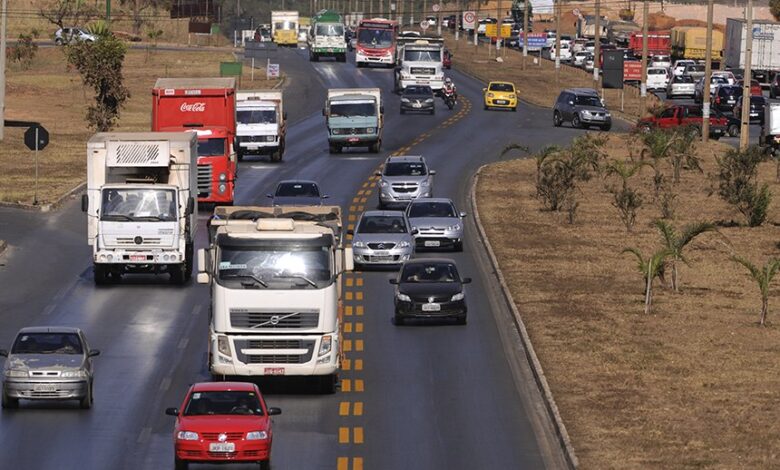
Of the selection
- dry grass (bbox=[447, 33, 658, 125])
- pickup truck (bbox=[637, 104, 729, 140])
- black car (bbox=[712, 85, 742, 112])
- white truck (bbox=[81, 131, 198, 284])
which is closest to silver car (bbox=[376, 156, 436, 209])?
white truck (bbox=[81, 131, 198, 284])

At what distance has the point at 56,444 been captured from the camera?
30859 mm

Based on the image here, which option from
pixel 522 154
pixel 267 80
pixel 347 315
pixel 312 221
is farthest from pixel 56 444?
pixel 267 80

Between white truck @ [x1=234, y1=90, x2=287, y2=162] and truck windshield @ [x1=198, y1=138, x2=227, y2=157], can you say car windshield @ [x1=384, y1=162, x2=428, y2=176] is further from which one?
white truck @ [x1=234, y1=90, x2=287, y2=162]

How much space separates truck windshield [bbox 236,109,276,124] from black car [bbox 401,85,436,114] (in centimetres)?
2635

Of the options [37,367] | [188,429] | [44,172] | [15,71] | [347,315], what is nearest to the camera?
[188,429]

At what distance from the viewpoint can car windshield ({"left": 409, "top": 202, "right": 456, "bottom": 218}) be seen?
57125mm

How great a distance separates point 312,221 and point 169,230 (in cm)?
1168

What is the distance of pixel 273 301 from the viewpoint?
113 ft

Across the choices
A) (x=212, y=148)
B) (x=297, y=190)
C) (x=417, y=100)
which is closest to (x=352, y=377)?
(x=297, y=190)

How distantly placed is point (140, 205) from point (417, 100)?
2280 inches

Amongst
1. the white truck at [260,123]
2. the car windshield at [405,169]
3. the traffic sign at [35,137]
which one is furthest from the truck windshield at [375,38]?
the car windshield at [405,169]

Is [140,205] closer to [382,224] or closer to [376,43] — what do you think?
[382,224]

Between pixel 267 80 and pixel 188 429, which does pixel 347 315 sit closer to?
pixel 188 429

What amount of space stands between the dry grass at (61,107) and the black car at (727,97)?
3168 centimetres
